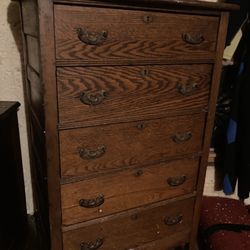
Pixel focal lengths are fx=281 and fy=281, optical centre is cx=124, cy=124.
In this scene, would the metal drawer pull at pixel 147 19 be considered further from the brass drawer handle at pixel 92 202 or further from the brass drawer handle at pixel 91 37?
the brass drawer handle at pixel 92 202

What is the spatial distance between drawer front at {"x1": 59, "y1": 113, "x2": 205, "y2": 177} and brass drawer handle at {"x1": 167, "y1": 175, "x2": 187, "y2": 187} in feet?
0.39

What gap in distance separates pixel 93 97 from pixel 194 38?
1.52ft

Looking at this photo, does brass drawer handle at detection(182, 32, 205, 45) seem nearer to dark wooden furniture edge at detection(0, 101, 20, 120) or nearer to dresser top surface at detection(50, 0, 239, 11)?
dresser top surface at detection(50, 0, 239, 11)

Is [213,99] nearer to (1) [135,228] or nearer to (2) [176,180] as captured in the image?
(2) [176,180]

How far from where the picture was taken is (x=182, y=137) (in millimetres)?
1223

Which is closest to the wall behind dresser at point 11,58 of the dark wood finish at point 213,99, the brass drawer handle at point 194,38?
the brass drawer handle at point 194,38

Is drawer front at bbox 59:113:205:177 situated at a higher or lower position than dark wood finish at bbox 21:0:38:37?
lower

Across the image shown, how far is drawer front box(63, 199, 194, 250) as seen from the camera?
1.16 m

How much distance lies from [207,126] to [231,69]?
0.65 meters

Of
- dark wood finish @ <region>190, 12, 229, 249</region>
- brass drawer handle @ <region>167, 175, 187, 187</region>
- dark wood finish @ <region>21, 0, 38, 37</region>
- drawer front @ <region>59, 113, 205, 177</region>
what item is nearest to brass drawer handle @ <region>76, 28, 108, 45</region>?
dark wood finish @ <region>21, 0, 38, 37</region>

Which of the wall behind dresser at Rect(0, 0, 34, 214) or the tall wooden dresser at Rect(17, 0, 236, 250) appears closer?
the tall wooden dresser at Rect(17, 0, 236, 250)

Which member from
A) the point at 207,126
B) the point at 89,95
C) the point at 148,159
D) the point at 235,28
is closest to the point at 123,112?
the point at 89,95

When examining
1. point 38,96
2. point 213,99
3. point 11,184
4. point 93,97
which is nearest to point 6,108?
point 38,96

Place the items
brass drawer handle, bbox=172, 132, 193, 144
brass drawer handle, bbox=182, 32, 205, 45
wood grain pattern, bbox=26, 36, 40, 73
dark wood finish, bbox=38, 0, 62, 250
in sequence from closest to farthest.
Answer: dark wood finish, bbox=38, 0, 62, 250
wood grain pattern, bbox=26, 36, 40, 73
brass drawer handle, bbox=182, 32, 205, 45
brass drawer handle, bbox=172, 132, 193, 144
